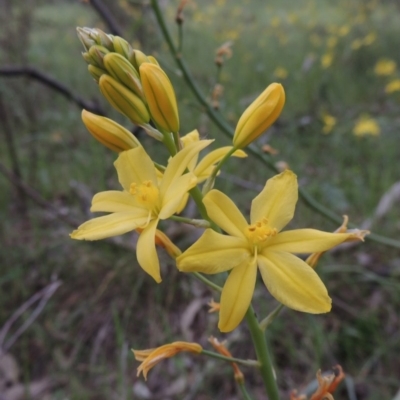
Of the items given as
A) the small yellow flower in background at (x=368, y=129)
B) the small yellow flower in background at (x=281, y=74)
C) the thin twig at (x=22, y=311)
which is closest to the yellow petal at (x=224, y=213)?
the thin twig at (x=22, y=311)

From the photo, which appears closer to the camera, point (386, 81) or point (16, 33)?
point (16, 33)

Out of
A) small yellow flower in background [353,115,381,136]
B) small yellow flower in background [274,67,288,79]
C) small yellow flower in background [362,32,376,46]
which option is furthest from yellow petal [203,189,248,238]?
small yellow flower in background [362,32,376,46]

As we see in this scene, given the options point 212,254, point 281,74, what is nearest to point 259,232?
point 212,254

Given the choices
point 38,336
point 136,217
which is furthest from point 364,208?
point 136,217

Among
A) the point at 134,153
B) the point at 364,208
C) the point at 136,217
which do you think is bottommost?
the point at 364,208

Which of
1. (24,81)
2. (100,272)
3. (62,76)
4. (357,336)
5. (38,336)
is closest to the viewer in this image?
(357,336)

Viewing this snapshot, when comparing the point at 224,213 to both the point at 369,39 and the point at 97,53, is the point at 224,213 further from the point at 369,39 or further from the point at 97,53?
the point at 369,39

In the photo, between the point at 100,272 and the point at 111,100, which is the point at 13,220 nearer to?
the point at 100,272
